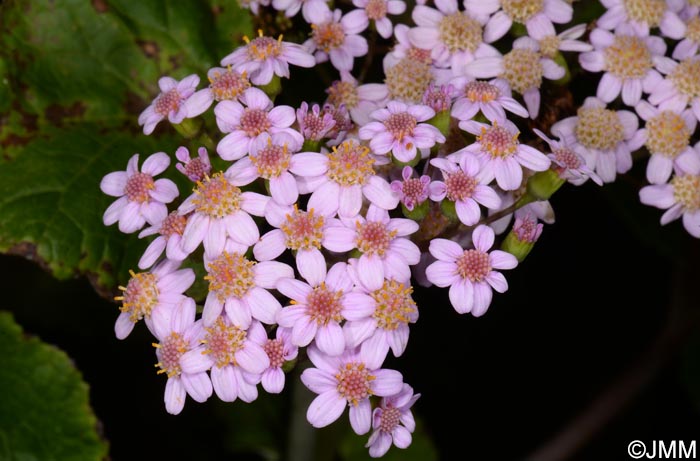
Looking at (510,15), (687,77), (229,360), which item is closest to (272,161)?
(229,360)

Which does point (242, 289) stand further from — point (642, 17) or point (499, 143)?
point (642, 17)

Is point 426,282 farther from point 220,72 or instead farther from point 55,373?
point 55,373

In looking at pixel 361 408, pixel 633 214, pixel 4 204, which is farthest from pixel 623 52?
pixel 4 204

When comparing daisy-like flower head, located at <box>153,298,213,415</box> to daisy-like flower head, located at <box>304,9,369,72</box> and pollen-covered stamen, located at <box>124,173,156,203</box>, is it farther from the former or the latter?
daisy-like flower head, located at <box>304,9,369,72</box>

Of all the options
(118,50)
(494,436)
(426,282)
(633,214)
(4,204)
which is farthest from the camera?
(494,436)

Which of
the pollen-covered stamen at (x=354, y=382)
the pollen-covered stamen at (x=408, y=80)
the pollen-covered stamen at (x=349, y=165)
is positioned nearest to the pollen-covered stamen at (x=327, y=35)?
the pollen-covered stamen at (x=408, y=80)

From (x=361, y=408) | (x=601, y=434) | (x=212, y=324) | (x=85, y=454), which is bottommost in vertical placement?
(x=601, y=434)
